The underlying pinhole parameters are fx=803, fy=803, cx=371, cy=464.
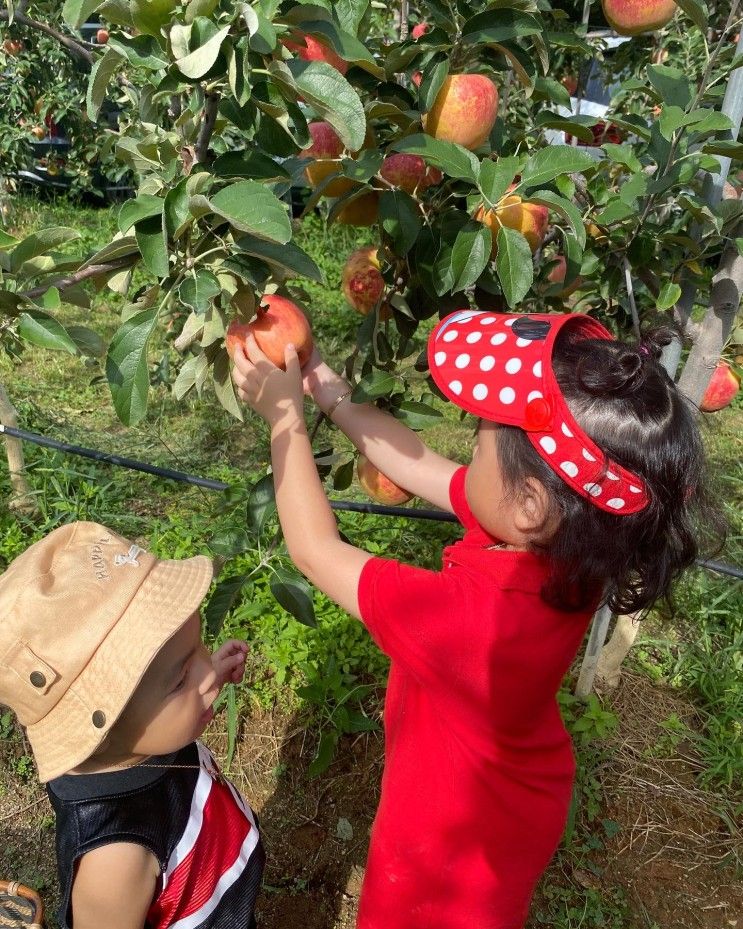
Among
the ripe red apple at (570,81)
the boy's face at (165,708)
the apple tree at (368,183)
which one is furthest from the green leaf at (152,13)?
the ripe red apple at (570,81)

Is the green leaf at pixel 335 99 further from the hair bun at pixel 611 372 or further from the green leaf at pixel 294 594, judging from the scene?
the green leaf at pixel 294 594

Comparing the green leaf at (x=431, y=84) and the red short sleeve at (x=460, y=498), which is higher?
the green leaf at (x=431, y=84)

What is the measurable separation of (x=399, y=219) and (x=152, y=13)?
0.42 metres

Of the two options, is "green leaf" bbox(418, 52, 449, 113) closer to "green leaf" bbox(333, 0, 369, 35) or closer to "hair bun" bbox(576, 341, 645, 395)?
"green leaf" bbox(333, 0, 369, 35)

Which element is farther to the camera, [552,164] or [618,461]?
[552,164]

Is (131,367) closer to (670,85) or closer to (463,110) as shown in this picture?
(463,110)

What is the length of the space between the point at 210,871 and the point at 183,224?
2.81 feet

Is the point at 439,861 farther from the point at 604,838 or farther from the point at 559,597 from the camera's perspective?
the point at 604,838

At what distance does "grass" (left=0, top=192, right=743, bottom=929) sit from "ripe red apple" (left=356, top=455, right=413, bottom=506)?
0.26 meters

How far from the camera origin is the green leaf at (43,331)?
0.94 m

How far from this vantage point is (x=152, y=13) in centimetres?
82

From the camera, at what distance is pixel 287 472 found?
3.56ft

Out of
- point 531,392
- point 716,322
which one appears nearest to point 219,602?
point 531,392

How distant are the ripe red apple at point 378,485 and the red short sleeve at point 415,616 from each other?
1.89 ft
